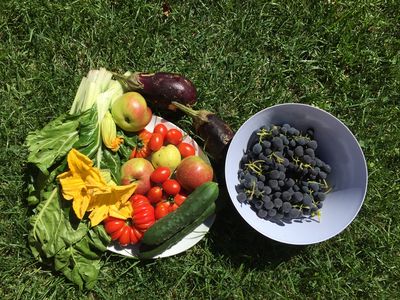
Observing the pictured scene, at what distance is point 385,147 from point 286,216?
91 centimetres

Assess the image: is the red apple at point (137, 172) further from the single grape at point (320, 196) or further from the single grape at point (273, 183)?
the single grape at point (320, 196)

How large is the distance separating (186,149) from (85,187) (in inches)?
24.7

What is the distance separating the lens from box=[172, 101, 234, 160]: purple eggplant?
283cm

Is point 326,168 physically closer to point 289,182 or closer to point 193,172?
point 289,182

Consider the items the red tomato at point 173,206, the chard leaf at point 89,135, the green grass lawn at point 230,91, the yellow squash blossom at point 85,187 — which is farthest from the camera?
the green grass lawn at point 230,91

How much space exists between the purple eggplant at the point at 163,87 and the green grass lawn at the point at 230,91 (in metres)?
0.21

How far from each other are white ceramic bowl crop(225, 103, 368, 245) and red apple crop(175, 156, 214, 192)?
0.50ft

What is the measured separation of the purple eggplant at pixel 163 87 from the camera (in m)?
2.85

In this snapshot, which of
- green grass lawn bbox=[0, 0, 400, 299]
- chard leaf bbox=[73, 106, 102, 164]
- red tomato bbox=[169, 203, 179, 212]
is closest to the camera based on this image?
chard leaf bbox=[73, 106, 102, 164]

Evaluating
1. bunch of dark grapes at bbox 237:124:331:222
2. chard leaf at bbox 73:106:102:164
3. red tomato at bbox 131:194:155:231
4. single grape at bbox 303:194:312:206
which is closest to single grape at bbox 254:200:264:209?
bunch of dark grapes at bbox 237:124:331:222

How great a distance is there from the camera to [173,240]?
109 inches

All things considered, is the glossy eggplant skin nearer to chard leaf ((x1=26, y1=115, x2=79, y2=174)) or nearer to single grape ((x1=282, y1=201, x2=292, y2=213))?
single grape ((x1=282, y1=201, x2=292, y2=213))

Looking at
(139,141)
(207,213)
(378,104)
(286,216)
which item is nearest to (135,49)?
(139,141)

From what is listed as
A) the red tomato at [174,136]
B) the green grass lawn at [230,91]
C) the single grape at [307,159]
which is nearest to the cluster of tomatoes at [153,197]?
the red tomato at [174,136]
